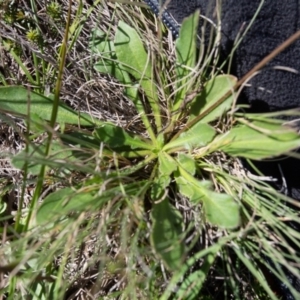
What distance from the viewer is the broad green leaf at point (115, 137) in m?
1.18

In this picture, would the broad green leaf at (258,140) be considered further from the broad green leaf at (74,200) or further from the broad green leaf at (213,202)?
the broad green leaf at (74,200)

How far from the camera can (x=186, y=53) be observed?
3.81 feet

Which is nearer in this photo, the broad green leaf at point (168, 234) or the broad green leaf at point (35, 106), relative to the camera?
the broad green leaf at point (168, 234)

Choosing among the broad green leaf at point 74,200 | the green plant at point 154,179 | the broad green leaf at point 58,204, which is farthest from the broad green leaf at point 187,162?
the broad green leaf at point 58,204

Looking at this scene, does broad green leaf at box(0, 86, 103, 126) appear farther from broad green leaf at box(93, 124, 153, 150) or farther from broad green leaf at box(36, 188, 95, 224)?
broad green leaf at box(36, 188, 95, 224)

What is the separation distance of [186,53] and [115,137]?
24 cm

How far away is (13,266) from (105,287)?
367 millimetres

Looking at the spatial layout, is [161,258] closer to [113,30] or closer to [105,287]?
[105,287]

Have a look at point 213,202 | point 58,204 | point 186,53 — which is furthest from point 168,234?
point 186,53

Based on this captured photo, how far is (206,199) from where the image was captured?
1.09 meters

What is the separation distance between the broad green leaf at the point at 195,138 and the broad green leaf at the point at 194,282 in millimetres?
231

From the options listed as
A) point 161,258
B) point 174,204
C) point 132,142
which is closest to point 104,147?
point 132,142

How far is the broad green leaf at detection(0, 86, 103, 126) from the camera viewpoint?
46.8 inches

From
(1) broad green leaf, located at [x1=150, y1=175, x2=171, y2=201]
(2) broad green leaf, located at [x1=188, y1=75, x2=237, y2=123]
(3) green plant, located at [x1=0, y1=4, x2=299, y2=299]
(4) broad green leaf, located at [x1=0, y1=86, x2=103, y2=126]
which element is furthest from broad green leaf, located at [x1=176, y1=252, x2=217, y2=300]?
(4) broad green leaf, located at [x1=0, y1=86, x2=103, y2=126]
